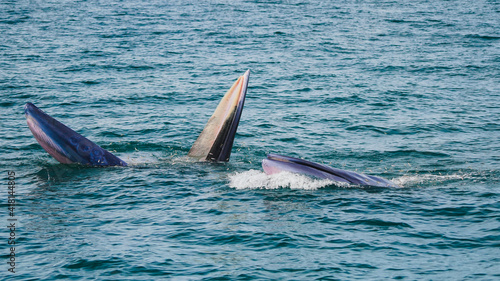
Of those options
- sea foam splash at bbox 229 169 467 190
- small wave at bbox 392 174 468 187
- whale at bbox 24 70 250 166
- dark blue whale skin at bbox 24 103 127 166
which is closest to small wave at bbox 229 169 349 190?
sea foam splash at bbox 229 169 467 190

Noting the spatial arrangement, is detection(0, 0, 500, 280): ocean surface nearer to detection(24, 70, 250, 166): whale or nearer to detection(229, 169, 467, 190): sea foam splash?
detection(229, 169, 467, 190): sea foam splash

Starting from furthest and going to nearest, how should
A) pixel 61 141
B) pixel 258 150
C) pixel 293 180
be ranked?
pixel 258 150, pixel 61 141, pixel 293 180

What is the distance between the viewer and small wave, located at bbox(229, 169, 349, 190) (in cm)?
1644

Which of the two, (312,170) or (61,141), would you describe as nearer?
(312,170)

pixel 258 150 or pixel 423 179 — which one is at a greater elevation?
pixel 258 150

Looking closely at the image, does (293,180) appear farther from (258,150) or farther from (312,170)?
(258,150)

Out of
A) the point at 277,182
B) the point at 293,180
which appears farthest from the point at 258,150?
the point at 293,180

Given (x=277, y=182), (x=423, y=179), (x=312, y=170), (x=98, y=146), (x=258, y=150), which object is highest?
(x=98, y=146)

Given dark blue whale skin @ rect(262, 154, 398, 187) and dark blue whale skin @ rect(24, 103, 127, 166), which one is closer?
dark blue whale skin @ rect(262, 154, 398, 187)

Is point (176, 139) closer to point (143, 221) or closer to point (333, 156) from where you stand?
point (333, 156)

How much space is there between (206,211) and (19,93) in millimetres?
18024

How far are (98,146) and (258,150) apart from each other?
613 centimetres

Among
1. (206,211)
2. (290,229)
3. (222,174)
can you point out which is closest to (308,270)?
(290,229)

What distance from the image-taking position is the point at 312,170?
1611cm
